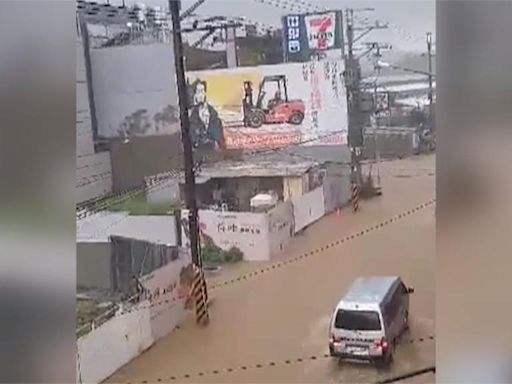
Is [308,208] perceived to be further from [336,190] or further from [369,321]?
[369,321]

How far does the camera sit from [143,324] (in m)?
1.29

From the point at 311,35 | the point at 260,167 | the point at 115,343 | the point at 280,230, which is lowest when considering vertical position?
the point at 115,343

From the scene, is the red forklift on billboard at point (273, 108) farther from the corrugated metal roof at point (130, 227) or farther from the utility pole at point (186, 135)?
the corrugated metal roof at point (130, 227)

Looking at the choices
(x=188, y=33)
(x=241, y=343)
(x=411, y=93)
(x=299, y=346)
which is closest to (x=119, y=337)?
(x=241, y=343)

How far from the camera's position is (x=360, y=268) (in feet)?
4.12

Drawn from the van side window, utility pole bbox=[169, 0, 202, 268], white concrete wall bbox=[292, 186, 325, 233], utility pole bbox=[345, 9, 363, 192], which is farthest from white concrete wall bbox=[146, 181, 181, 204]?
the van side window

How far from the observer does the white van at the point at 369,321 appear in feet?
4.00

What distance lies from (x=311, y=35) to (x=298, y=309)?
0.53 metres

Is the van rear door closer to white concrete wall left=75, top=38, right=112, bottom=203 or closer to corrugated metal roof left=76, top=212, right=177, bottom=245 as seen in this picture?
corrugated metal roof left=76, top=212, right=177, bottom=245

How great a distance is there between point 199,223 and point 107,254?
0.19 metres

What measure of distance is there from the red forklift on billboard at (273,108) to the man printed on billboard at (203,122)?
0.20 feet

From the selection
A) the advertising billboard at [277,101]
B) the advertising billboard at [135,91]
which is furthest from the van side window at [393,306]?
the advertising billboard at [135,91]

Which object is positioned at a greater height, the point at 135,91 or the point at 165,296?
the point at 135,91

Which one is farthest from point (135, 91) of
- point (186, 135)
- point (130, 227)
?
point (130, 227)
